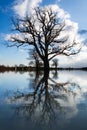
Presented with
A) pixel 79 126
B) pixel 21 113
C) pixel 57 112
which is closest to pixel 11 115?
pixel 21 113

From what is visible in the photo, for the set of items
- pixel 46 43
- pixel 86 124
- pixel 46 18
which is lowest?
pixel 86 124

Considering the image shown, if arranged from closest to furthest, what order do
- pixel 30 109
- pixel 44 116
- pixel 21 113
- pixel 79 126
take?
pixel 79 126, pixel 44 116, pixel 21 113, pixel 30 109

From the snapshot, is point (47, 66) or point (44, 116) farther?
point (47, 66)

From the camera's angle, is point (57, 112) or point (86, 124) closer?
point (86, 124)

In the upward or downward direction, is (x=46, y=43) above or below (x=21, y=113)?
above

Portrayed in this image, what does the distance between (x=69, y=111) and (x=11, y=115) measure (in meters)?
0.93

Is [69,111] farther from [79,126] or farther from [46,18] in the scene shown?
[46,18]

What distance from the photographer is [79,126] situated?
284cm

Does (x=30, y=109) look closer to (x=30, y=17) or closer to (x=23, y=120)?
(x=23, y=120)

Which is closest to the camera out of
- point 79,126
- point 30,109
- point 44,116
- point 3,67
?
point 79,126

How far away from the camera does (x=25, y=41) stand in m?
28.0

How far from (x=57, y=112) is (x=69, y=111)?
22 centimetres

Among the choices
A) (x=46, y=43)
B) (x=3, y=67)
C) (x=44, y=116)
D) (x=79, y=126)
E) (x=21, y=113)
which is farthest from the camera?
(x=3, y=67)

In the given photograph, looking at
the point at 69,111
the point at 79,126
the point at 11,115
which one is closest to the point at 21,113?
the point at 11,115
